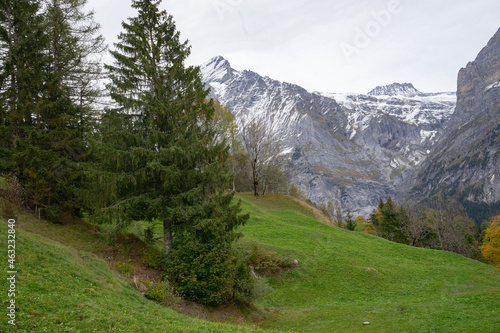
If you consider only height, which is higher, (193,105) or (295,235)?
(193,105)

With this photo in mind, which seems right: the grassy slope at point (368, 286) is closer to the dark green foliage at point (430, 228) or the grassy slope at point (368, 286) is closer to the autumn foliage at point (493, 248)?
the dark green foliage at point (430, 228)

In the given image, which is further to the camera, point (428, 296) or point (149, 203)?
point (428, 296)

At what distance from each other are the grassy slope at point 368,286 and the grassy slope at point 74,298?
23.4ft

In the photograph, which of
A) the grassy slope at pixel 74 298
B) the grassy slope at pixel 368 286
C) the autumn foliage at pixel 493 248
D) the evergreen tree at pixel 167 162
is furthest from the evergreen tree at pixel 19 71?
the autumn foliage at pixel 493 248

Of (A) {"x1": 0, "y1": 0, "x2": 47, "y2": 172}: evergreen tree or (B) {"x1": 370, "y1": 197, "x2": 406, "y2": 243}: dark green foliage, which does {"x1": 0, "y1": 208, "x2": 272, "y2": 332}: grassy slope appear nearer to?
(A) {"x1": 0, "y1": 0, "x2": 47, "y2": 172}: evergreen tree

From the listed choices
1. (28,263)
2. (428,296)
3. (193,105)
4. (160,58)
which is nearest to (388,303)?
(428,296)

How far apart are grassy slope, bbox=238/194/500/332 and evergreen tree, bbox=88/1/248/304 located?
4925 mm

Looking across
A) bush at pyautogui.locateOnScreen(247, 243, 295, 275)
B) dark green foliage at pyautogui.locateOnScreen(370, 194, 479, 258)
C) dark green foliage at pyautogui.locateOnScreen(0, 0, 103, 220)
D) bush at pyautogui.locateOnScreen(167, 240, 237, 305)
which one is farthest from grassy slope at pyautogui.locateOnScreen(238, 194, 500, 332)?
dark green foliage at pyautogui.locateOnScreen(370, 194, 479, 258)

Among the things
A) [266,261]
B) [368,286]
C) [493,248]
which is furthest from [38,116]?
[493,248]

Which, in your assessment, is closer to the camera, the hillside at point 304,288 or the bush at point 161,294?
the hillside at point 304,288

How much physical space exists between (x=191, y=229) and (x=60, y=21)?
53.8 feet

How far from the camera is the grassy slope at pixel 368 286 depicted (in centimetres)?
1484

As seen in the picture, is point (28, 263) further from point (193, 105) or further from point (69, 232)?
point (193, 105)

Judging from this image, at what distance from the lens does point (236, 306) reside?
1584cm
